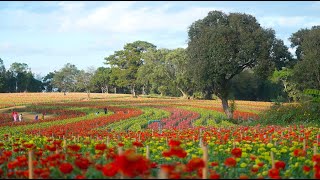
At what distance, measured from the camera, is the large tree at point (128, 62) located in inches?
3278

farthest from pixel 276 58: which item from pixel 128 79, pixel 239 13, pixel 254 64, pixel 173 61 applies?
pixel 128 79

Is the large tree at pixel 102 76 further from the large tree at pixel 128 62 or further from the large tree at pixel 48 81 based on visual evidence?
the large tree at pixel 48 81

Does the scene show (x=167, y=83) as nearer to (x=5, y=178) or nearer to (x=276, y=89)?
(x=276, y=89)

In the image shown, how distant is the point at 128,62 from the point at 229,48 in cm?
6053

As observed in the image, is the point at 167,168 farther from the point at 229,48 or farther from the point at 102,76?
the point at 102,76

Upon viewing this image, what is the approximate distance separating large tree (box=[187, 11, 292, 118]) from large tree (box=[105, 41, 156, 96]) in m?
54.1

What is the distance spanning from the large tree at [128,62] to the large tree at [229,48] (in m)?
54.1

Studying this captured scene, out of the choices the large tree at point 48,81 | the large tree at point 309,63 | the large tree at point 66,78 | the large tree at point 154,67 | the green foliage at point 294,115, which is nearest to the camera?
the green foliage at point 294,115

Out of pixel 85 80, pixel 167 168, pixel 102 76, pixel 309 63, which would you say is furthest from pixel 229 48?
pixel 102 76

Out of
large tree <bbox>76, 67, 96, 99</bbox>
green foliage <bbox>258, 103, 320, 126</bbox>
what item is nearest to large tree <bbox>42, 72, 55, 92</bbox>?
large tree <bbox>76, 67, 96, 99</bbox>

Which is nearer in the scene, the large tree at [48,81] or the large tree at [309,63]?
the large tree at [309,63]

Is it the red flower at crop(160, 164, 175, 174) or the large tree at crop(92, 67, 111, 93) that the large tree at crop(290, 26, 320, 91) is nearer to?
the red flower at crop(160, 164, 175, 174)

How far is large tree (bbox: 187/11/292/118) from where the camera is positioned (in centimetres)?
2655

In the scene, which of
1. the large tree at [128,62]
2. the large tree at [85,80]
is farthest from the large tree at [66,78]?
the large tree at [85,80]
